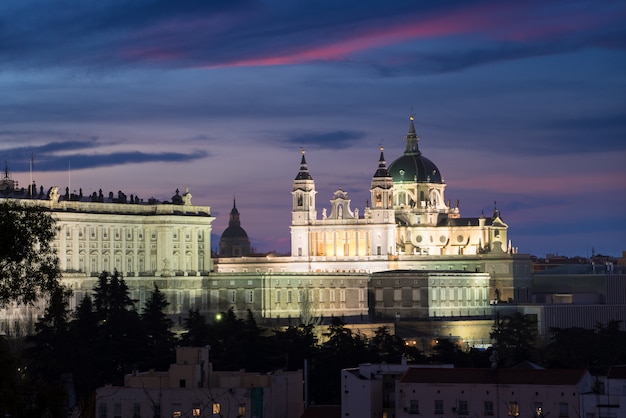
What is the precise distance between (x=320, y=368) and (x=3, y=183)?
6905 centimetres

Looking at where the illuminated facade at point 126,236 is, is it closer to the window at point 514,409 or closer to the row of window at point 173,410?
the row of window at point 173,410

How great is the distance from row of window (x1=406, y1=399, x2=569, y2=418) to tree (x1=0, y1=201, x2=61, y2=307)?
43.5 metres

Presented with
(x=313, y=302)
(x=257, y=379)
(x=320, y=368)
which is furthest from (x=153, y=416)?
(x=313, y=302)

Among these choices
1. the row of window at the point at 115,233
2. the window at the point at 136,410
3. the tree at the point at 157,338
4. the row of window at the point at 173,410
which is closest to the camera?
the row of window at the point at 173,410

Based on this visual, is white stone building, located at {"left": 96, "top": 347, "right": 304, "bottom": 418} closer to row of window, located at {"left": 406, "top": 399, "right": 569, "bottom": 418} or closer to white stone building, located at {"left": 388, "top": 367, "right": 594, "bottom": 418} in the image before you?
white stone building, located at {"left": 388, "top": 367, "right": 594, "bottom": 418}

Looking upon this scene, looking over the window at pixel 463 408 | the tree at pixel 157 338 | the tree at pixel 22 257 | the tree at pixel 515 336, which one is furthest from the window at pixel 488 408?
the tree at pixel 515 336

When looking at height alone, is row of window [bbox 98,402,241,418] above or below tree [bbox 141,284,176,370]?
below

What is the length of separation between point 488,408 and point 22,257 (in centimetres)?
4508

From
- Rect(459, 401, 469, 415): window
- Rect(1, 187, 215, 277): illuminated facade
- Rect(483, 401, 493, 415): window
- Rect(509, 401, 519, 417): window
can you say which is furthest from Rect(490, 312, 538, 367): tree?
Rect(509, 401, 519, 417): window

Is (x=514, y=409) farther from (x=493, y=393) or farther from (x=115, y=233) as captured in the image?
(x=115, y=233)

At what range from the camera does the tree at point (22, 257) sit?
44156mm

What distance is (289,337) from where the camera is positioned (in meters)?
146

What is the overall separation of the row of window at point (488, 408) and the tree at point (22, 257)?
43538 mm

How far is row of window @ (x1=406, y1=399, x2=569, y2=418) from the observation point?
8488 cm
